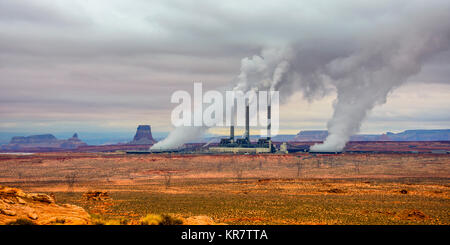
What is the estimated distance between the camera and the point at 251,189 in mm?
65938

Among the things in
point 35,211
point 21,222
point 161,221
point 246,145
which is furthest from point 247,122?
point 21,222

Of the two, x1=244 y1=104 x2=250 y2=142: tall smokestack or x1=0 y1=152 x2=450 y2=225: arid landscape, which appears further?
x1=244 y1=104 x2=250 y2=142: tall smokestack

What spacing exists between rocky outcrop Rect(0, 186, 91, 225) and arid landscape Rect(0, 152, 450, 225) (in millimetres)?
1613

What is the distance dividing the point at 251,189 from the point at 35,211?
137 feet

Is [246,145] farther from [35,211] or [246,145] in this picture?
[35,211]

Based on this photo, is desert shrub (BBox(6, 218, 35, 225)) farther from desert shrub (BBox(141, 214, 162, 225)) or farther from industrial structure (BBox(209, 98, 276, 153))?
industrial structure (BBox(209, 98, 276, 153))

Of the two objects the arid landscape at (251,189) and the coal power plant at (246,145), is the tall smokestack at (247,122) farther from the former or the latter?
the arid landscape at (251,189)

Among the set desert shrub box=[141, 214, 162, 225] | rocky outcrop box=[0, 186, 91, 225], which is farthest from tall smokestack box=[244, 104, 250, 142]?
desert shrub box=[141, 214, 162, 225]

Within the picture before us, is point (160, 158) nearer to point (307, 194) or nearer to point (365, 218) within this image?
point (307, 194)

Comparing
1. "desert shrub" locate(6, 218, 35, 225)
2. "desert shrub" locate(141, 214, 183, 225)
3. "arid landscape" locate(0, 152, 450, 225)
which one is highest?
"desert shrub" locate(6, 218, 35, 225)

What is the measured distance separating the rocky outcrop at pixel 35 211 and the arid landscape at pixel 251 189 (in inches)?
63.5

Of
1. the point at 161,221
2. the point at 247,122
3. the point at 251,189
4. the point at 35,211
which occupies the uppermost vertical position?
the point at 247,122

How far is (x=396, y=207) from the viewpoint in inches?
1777

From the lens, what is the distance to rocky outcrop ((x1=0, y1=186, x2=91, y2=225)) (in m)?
24.1
